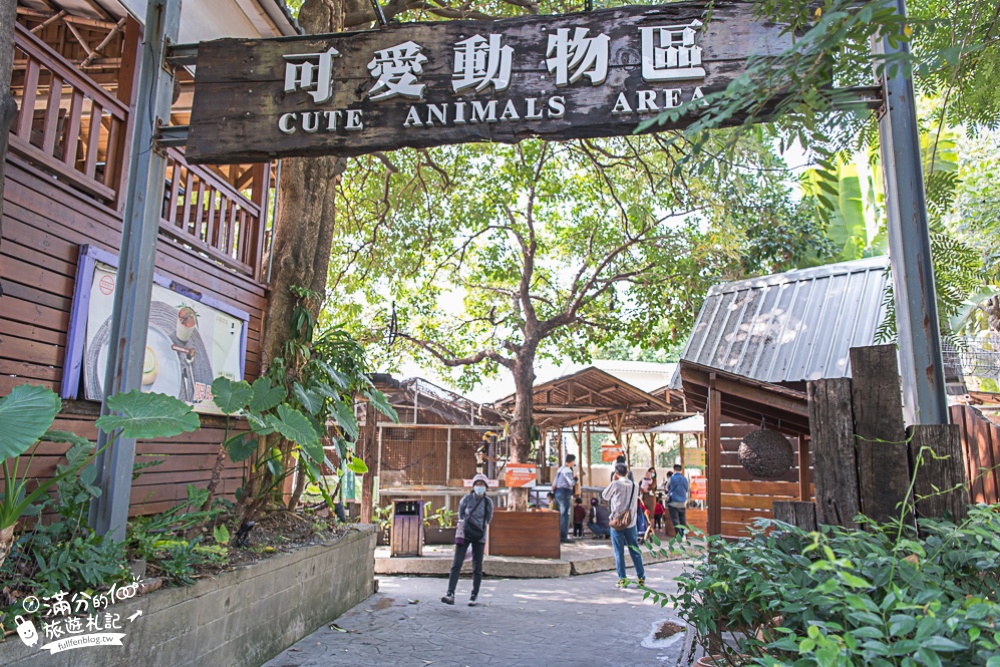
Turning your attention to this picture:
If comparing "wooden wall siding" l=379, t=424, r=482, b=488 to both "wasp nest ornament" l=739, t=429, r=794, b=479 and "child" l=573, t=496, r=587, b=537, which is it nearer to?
"child" l=573, t=496, r=587, b=537

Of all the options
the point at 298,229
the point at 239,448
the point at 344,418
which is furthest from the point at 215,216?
the point at 239,448

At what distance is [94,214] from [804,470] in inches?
346

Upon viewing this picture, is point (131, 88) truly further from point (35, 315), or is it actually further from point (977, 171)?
point (977, 171)

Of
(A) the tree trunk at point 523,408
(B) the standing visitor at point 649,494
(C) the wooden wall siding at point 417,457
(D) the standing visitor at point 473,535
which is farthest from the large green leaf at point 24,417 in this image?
(B) the standing visitor at point 649,494

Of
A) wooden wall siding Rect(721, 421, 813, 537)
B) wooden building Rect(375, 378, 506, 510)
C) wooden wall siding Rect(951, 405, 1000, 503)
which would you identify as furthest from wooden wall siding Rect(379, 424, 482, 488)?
wooden wall siding Rect(951, 405, 1000, 503)

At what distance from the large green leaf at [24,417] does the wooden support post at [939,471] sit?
3906mm

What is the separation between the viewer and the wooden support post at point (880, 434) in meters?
3.17

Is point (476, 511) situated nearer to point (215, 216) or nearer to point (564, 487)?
point (215, 216)

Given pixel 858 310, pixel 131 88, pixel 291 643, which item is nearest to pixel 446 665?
pixel 291 643

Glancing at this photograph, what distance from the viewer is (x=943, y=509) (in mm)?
3123

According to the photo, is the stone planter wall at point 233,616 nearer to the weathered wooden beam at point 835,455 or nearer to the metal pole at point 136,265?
the metal pole at point 136,265

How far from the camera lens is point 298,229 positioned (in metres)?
8.57

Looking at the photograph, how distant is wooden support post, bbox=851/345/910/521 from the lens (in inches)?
125

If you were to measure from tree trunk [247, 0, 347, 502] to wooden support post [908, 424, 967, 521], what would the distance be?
21.5 ft
